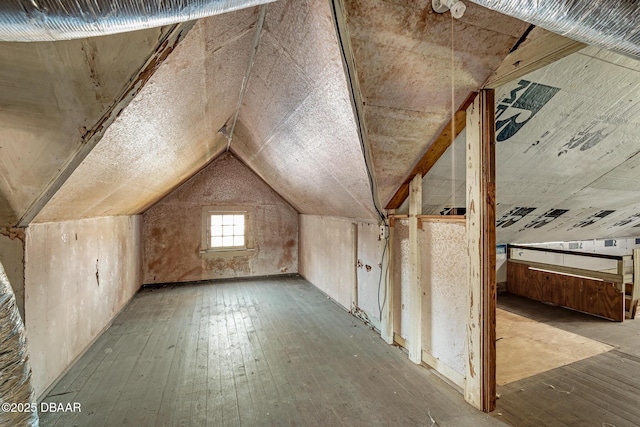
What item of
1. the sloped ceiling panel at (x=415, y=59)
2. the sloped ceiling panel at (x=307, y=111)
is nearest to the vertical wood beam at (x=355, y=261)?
the sloped ceiling panel at (x=307, y=111)

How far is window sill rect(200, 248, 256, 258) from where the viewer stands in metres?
5.28

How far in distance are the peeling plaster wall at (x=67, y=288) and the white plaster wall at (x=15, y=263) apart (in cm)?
4

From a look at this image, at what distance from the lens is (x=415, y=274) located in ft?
7.89

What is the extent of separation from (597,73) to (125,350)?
421 centimetres

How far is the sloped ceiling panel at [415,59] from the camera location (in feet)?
4.26

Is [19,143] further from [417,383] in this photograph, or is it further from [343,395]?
[417,383]

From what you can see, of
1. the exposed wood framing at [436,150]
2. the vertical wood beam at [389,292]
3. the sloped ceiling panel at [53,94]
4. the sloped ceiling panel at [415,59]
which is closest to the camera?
the sloped ceiling panel at [53,94]

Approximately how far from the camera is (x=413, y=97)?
170 cm

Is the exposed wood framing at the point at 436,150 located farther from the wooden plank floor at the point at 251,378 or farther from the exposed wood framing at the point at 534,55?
the wooden plank floor at the point at 251,378

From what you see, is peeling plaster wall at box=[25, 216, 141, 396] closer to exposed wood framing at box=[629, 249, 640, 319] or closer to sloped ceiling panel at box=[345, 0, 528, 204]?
sloped ceiling panel at box=[345, 0, 528, 204]

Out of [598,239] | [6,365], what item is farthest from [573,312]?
[6,365]

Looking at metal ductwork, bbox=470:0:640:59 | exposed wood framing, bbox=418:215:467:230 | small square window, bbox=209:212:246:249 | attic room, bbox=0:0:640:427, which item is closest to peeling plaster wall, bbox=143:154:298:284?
small square window, bbox=209:212:246:249

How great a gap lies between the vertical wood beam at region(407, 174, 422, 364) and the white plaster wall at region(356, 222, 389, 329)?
1.25 feet

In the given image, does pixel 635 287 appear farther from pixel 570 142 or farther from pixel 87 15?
pixel 87 15
